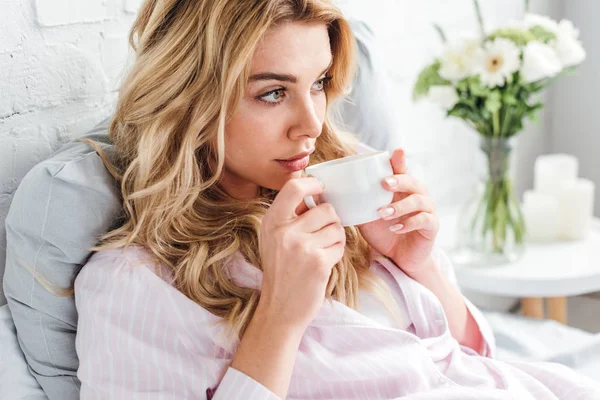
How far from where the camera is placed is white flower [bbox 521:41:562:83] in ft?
5.65

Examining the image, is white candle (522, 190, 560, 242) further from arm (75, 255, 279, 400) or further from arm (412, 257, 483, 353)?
arm (75, 255, 279, 400)

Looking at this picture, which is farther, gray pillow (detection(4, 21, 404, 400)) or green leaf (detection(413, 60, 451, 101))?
green leaf (detection(413, 60, 451, 101))

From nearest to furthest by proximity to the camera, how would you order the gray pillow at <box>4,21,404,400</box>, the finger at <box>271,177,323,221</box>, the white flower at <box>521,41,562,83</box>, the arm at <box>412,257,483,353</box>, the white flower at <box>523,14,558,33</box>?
1. the finger at <box>271,177,323,221</box>
2. the gray pillow at <box>4,21,404,400</box>
3. the arm at <box>412,257,483,353</box>
4. the white flower at <box>521,41,562,83</box>
5. the white flower at <box>523,14,558,33</box>

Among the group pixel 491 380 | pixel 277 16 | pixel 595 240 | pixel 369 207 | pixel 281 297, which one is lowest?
pixel 595 240

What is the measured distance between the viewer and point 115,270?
3.44 feet

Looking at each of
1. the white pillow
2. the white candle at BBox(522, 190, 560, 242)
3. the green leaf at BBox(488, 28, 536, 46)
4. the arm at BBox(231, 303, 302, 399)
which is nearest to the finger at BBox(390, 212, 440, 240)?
the arm at BBox(231, 303, 302, 399)

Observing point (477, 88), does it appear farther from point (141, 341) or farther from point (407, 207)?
point (141, 341)

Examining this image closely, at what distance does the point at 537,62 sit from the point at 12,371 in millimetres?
1284

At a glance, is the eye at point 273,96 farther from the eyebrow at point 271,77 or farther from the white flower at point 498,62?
the white flower at point 498,62

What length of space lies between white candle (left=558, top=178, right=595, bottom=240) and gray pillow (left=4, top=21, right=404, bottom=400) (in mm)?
1385

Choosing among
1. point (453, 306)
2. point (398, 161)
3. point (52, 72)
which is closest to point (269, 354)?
point (398, 161)

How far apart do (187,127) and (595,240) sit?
1.41 meters

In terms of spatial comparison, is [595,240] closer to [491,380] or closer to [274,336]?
[491,380]

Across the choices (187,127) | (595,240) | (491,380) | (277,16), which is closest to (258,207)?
(187,127)
